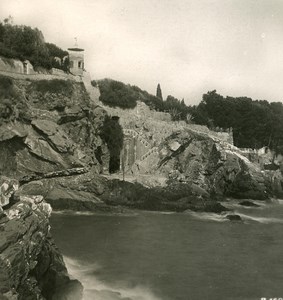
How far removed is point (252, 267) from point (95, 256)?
23.2 feet

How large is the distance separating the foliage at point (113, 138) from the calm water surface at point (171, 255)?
1444 centimetres

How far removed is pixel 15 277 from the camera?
10305 millimetres

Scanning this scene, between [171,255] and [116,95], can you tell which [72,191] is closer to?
[116,95]

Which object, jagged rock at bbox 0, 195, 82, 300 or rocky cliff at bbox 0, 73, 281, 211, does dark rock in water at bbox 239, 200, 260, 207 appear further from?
jagged rock at bbox 0, 195, 82, 300

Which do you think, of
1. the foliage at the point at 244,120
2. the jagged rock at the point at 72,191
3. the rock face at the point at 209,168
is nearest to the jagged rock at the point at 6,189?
the jagged rock at the point at 72,191

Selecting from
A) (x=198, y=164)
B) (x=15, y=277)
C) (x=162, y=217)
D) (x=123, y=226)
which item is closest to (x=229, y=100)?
(x=198, y=164)

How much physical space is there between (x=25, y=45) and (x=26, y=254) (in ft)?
118

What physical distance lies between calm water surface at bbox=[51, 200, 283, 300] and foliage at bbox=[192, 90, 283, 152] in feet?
116

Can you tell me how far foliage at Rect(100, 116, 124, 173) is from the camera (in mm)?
44312

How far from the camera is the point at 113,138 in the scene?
44656mm

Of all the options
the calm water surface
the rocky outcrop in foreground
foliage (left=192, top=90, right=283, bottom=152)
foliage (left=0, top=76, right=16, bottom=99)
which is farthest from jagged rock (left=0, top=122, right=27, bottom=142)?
foliage (left=192, top=90, right=283, bottom=152)

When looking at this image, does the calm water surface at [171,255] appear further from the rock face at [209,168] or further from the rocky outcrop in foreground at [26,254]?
the rock face at [209,168]

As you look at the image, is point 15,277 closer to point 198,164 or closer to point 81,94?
point 81,94

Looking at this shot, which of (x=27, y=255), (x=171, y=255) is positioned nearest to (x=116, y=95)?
(x=171, y=255)
